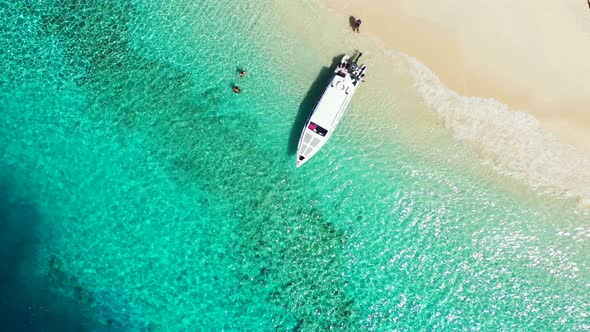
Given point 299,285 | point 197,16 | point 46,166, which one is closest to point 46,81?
point 46,166

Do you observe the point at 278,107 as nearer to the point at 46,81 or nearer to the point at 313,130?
the point at 313,130

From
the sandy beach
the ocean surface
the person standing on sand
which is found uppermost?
the sandy beach

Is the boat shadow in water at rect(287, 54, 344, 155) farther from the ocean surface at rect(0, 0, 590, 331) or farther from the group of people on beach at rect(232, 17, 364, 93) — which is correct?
the group of people on beach at rect(232, 17, 364, 93)

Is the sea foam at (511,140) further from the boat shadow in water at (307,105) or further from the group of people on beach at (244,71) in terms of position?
the boat shadow in water at (307,105)

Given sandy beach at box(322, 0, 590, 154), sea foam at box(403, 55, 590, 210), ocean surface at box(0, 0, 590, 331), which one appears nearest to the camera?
sandy beach at box(322, 0, 590, 154)

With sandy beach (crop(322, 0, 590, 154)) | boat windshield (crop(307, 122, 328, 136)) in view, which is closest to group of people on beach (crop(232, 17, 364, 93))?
sandy beach (crop(322, 0, 590, 154))

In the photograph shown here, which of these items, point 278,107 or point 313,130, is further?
point 278,107

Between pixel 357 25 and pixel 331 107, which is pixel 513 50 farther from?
pixel 331 107
